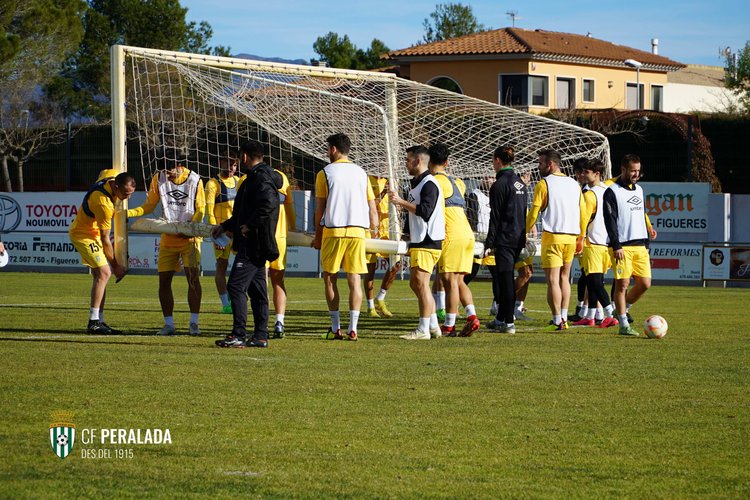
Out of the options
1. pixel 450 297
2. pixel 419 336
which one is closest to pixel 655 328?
pixel 450 297

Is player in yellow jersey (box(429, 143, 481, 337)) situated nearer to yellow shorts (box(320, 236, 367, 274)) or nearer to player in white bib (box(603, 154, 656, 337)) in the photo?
yellow shorts (box(320, 236, 367, 274))

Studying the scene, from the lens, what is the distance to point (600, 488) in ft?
19.6

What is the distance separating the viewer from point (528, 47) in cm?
6109

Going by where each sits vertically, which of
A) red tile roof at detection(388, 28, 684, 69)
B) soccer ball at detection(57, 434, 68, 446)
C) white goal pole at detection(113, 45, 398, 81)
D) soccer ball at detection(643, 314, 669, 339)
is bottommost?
soccer ball at detection(57, 434, 68, 446)

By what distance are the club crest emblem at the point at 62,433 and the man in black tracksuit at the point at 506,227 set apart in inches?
286

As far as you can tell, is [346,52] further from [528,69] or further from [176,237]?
[176,237]

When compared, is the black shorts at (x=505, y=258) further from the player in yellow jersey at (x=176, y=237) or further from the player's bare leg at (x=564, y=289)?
the player in yellow jersey at (x=176, y=237)

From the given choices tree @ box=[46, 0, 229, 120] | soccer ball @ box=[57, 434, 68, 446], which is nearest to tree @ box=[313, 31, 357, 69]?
tree @ box=[46, 0, 229, 120]

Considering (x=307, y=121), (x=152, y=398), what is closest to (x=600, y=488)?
(x=152, y=398)

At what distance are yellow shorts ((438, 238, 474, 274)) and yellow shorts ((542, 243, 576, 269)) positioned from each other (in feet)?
3.97

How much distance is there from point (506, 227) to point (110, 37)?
208 feet

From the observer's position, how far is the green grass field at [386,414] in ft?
20.0

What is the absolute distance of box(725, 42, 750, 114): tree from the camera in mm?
63744

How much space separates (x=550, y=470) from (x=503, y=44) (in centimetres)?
5787
